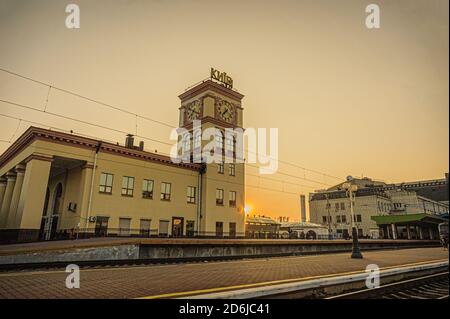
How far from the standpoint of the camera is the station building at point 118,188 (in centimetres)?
2317

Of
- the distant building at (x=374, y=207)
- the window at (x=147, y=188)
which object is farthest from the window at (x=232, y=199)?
the distant building at (x=374, y=207)

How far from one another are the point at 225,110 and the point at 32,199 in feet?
79.4

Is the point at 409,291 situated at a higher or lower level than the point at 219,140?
lower

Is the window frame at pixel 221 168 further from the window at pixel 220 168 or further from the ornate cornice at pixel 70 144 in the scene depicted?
the ornate cornice at pixel 70 144

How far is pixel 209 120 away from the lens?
116ft

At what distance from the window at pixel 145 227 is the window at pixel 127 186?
3.17 meters

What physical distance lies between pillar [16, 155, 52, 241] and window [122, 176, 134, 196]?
257 inches

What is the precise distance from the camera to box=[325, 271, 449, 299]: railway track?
20.6 ft

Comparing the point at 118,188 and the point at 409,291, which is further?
the point at 118,188

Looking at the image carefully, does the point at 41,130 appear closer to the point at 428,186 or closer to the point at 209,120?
the point at 209,120

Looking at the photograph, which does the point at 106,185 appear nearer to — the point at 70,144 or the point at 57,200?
the point at 70,144

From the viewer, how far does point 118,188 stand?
26.6 meters

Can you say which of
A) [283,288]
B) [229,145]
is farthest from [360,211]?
[283,288]
